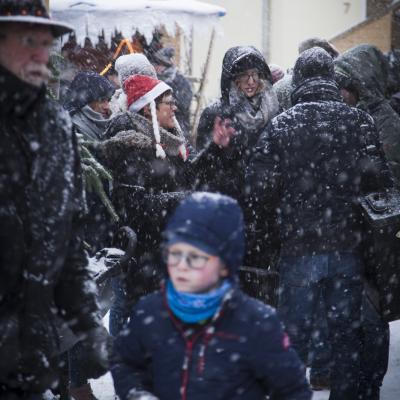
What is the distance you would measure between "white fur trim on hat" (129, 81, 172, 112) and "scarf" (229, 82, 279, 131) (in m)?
0.51

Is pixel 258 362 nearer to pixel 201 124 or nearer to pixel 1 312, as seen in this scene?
pixel 1 312

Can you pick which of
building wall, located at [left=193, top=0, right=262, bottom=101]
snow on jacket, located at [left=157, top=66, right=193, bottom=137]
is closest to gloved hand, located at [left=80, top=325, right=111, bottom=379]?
snow on jacket, located at [left=157, top=66, right=193, bottom=137]

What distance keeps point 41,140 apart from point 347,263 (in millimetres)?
2531

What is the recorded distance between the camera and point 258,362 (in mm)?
2439

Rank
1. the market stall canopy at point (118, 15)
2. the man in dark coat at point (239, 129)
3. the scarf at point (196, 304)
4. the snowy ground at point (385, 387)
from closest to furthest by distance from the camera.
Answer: the scarf at point (196, 304) < the snowy ground at point (385, 387) < the man in dark coat at point (239, 129) < the market stall canopy at point (118, 15)

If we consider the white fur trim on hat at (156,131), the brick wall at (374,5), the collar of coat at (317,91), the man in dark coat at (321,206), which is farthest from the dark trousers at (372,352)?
the brick wall at (374,5)

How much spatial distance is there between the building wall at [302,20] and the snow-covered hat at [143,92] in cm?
3205

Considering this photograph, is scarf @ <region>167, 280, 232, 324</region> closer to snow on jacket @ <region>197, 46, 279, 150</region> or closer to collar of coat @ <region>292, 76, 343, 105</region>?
collar of coat @ <region>292, 76, 343, 105</region>

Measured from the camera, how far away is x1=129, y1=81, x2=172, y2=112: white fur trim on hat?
508 centimetres

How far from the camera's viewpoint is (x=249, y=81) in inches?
210

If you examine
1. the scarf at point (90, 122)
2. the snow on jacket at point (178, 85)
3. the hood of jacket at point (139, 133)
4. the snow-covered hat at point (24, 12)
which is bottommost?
the snow on jacket at point (178, 85)

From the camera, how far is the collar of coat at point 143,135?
189 inches

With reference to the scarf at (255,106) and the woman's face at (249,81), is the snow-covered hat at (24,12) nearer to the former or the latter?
the scarf at (255,106)

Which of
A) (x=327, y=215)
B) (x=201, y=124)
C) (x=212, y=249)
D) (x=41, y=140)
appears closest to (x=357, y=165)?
(x=327, y=215)
